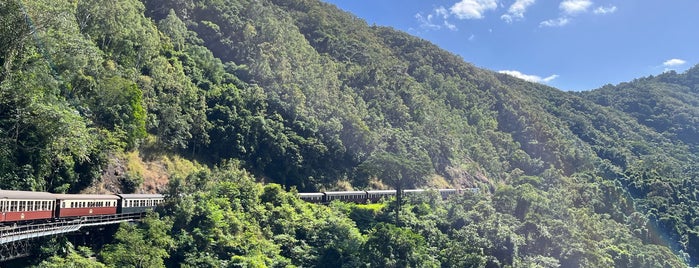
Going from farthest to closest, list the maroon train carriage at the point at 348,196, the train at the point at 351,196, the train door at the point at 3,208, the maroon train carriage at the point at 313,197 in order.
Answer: the maroon train carriage at the point at 348,196 < the train at the point at 351,196 < the maroon train carriage at the point at 313,197 < the train door at the point at 3,208

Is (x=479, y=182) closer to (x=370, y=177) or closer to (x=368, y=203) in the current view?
(x=370, y=177)

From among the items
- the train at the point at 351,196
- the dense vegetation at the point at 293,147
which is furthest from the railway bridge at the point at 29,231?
the train at the point at 351,196

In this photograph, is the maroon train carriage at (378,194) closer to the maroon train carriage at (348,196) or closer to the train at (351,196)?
the train at (351,196)

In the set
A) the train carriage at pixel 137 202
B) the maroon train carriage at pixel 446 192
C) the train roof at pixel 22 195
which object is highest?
the train roof at pixel 22 195

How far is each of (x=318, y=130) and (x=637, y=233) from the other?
55.2 metres

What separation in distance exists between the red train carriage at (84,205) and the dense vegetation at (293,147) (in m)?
1.89

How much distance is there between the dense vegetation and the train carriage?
1085 millimetres

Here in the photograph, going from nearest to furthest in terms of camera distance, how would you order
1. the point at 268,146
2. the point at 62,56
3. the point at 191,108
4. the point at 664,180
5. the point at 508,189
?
the point at 62,56 < the point at 191,108 < the point at 268,146 < the point at 508,189 < the point at 664,180

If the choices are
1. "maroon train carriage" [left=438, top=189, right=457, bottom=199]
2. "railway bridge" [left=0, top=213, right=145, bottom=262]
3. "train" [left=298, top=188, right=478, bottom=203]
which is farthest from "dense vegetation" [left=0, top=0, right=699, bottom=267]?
"maroon train carriage" [left=438, top=189, right=457, bottom=199]

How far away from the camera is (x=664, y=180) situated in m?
116

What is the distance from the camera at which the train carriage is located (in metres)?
32.3

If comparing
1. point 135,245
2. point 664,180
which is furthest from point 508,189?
point 664,180

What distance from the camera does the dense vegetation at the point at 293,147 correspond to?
32.8 m

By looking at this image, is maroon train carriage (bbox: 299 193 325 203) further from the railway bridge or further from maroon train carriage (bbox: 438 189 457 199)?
maroon train carriage (bbox: 438 189 457 199)
